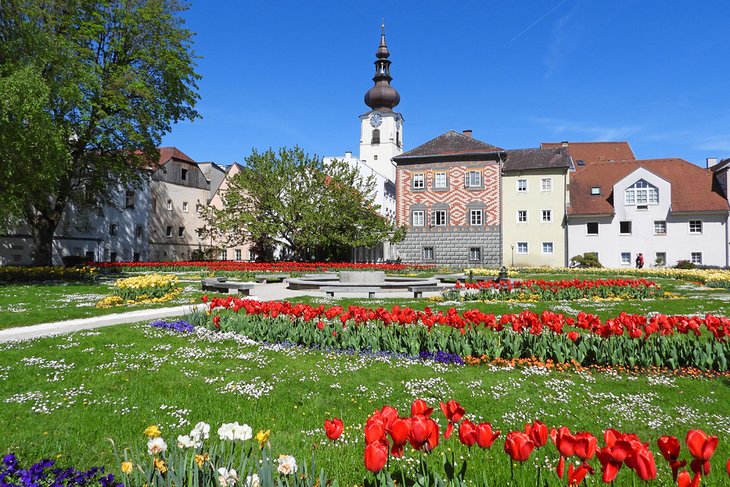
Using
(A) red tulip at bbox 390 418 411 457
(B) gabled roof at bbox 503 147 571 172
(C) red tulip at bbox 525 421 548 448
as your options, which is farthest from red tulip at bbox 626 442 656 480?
(B) gabled roof at bbox 503 147 571 172

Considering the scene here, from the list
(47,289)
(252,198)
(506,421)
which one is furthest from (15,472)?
(252,198)

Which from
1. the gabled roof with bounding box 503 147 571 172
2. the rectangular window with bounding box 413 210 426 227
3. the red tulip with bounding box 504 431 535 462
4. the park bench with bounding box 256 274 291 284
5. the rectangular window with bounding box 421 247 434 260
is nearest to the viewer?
the red tulip with bounding box 504 431 535 462

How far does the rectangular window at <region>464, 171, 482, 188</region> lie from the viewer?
45125 mm

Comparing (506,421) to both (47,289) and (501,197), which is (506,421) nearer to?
(47,289)

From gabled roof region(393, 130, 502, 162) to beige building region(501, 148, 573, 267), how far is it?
3175mm

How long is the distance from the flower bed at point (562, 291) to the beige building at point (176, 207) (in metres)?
36.9

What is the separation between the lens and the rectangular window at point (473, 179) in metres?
45.1

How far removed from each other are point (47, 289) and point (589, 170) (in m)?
45.1

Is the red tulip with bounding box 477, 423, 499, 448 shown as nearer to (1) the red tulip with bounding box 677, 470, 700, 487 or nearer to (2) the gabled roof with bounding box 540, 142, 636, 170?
(1) the red tulip with bounding box 677, 470, 700, 487

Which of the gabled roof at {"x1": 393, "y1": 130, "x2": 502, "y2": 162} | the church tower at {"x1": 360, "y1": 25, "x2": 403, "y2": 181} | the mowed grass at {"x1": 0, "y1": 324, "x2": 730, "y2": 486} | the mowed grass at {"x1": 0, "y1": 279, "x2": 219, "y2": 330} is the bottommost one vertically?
the mowed grass at {"x1": 0, "y1": 324, "x2": 730, "y2": 486}

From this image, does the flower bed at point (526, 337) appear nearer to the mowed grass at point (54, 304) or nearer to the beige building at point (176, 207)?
the mowed grass at point (54, 304)

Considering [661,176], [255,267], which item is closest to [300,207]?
[255,267]

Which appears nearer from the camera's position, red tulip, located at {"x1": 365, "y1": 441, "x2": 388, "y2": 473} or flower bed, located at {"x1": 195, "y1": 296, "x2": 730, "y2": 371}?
red tulip, located at {"x1": 365, "y1": 441, "x2": 388, "y2": 473}

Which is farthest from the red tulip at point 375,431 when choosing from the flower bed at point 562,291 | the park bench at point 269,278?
the park bench at point 269,278
